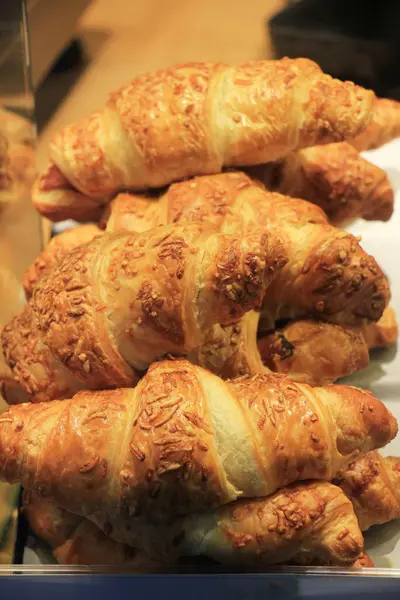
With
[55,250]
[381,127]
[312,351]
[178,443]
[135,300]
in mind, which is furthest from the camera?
[381,127]

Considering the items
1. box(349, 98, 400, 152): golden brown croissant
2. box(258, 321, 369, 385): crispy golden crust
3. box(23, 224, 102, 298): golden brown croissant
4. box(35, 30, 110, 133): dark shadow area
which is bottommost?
box(258, 321, 369, 385): crispy golden crust

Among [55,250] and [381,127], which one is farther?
[381,127]

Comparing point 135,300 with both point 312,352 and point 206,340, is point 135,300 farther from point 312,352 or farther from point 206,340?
point 312,352

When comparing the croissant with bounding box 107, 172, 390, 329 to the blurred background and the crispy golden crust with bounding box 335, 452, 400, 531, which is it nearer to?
the crispy golden crust with bounding box 335, 452, 400, 531

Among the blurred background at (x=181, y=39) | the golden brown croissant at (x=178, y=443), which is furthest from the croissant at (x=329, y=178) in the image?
the blurred background at (x=181, y=39)

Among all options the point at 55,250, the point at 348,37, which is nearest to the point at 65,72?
the point at 348,37

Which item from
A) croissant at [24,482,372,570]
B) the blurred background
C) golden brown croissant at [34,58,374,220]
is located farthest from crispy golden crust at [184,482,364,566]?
the blurred background
